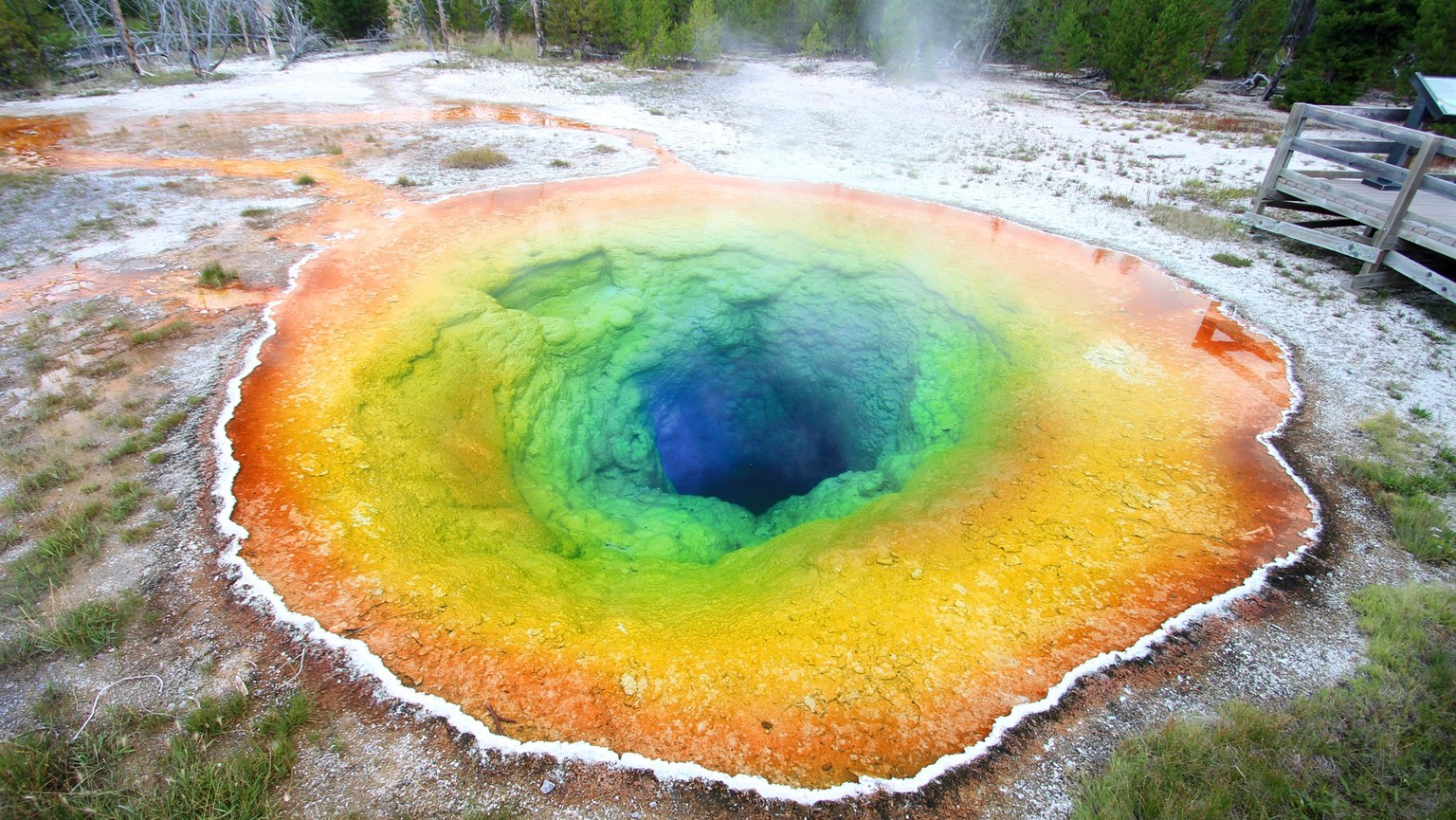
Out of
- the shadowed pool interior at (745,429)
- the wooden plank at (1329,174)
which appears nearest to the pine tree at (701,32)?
the shadowed pool interior at (745,429)

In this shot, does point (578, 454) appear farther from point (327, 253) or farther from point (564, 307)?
point (327, 253)

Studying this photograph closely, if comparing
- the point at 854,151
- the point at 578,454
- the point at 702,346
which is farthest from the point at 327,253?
the point at 854,151

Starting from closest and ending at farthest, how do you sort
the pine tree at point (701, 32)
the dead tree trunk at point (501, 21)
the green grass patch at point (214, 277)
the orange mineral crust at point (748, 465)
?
the orange mineral crust at point (748, 465) < the green grass patch at point (214, 277) < the pine tree at point (701, 32) < the dead tree trunk at point (501, 21)

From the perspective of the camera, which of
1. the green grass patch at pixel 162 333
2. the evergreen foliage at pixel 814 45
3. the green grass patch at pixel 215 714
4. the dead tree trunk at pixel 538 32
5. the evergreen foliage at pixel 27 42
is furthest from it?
the evergreen foliage at pixel 814 45

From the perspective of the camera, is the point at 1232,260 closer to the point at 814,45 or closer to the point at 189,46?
the point at 814,45

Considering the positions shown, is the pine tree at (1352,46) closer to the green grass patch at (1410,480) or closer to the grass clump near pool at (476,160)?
the green grass patch at (1410,480)

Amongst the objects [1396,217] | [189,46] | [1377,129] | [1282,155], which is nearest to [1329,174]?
[1282,155]

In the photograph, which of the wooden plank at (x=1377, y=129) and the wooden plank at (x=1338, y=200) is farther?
the wooden plank at (x=1338, y=200)

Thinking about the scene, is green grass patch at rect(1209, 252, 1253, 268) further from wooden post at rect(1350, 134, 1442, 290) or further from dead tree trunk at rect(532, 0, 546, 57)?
dead tree trunk at rect(532, 0, 546, 57)
